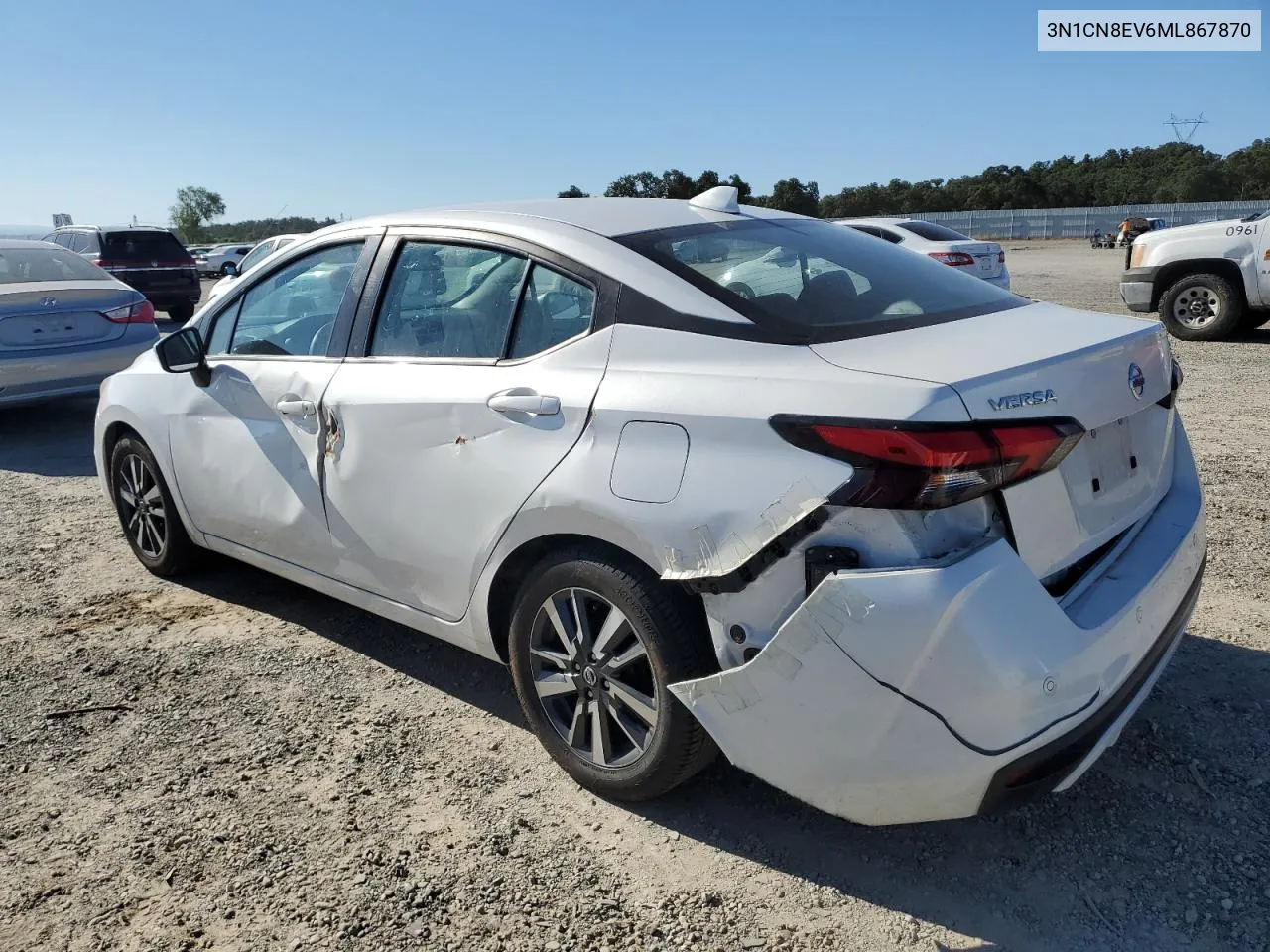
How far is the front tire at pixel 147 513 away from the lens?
4.39 m

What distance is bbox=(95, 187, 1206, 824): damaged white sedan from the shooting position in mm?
2080

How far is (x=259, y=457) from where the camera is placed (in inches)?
144

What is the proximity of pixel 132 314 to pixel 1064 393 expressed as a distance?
820cm

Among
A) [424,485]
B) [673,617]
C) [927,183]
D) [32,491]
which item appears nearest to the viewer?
[673,617]

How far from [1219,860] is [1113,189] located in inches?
3258

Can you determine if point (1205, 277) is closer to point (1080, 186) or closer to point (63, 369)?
point (63, 369)

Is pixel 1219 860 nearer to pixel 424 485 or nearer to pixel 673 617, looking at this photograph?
pixel 673 617

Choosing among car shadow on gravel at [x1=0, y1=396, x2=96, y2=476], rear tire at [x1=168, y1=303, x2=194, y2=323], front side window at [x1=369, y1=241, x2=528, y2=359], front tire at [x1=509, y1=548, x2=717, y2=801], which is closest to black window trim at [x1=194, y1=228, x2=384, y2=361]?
front side window at [x1=369, y1=241, x2=528, y2=359]

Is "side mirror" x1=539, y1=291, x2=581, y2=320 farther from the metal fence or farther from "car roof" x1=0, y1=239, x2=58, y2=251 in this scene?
the metal fence

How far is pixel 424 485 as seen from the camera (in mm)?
3014

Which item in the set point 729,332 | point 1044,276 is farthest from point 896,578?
point 1044,276

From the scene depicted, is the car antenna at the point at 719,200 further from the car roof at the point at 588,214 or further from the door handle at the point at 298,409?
the door handle at the point at 298,409

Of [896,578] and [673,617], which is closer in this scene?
[896,578]

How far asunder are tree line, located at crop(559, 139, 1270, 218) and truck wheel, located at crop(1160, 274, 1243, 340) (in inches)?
2012
